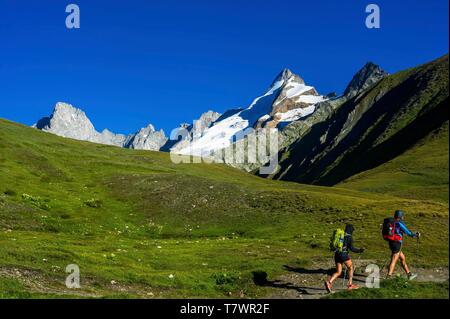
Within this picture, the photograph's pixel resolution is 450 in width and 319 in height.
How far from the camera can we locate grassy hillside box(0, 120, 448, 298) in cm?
3300

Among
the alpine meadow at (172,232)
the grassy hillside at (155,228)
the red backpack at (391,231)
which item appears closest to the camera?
the red backpack at (391,231)

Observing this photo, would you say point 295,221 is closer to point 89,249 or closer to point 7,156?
point 89,249

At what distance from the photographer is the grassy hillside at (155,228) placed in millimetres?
33000

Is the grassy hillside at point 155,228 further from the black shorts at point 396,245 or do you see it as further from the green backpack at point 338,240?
the black shorts at point 396,245

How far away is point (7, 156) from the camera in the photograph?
321 ft

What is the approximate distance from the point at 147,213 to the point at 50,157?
148 feet

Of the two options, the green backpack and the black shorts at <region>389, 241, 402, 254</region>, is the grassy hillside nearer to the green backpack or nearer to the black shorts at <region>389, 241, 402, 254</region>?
the green backpack

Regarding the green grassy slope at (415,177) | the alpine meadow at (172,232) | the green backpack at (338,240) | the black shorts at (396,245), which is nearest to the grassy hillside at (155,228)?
the alpine meadow at (172,232)

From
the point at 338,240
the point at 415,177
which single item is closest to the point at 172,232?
Result: the point at 338,240

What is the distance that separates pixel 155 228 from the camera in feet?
216

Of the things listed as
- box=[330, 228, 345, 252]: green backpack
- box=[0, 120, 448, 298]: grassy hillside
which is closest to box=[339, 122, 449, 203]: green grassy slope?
box=[0, 120, 448, 298]: grassy hillside

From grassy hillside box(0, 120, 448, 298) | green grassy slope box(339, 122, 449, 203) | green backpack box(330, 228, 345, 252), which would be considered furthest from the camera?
green grassy slope box(339, 122, 449, 203)

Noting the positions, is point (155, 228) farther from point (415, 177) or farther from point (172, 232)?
point (415, 177)
